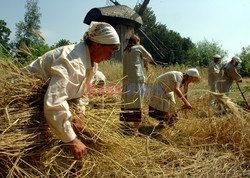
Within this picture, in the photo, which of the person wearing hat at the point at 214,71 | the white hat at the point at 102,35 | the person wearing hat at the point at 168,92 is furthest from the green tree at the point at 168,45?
the white hat at the point at 102,35

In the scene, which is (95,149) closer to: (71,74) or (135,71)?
(71,74)

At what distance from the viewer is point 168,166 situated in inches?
105

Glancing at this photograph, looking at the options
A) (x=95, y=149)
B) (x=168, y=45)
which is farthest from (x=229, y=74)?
(x=168, y=45)

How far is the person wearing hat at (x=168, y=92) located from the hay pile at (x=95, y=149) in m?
0.97

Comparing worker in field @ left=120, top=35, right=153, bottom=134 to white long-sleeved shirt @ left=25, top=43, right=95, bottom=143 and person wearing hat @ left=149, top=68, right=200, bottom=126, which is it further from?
white long-sleeved shirt @ left=25, top=43, right=95, bottom=143

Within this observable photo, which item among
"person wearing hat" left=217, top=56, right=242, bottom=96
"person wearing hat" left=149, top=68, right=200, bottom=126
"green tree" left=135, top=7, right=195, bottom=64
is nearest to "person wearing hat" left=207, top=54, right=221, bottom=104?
"person wearing hat" left=217, top=56, right=242, bottom=96

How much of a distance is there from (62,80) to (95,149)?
2.23 feet

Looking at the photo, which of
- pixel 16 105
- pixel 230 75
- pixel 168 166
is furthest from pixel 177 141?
pixel 230 75

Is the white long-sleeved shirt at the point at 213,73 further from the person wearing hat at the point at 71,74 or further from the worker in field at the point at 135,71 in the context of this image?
the person wearing hat at the point at 71,74

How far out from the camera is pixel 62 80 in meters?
1.54

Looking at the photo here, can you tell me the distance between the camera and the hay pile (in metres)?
1.62

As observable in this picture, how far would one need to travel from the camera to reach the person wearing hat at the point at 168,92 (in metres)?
3.99

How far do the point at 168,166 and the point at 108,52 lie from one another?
1469mm

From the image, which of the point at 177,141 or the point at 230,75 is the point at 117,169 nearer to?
Result: the point at 177,141
